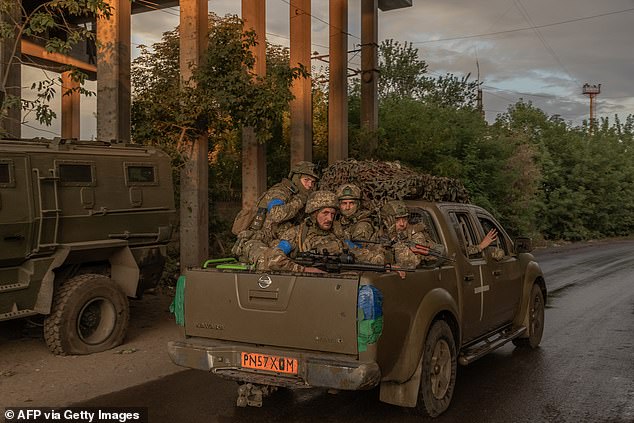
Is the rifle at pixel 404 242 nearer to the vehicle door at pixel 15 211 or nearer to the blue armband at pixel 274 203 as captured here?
the blue armband at pixel 274 203

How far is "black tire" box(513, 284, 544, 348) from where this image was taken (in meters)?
7.48

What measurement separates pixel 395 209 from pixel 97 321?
12.6 feet

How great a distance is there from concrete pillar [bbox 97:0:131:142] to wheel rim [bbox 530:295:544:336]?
6763mm

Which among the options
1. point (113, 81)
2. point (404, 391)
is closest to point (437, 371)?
point (404, 391)

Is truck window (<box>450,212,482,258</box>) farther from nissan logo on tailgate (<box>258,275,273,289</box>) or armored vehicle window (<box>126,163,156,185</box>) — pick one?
armored vehicle window (<box>126,163,156,185</box>)

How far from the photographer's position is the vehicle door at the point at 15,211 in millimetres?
6629

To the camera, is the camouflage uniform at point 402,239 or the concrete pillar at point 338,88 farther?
the concrete pillar at point 338,88

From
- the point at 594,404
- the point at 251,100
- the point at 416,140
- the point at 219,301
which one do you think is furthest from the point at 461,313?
the point at 416,140

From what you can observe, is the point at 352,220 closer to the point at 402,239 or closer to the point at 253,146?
the point at 402,239

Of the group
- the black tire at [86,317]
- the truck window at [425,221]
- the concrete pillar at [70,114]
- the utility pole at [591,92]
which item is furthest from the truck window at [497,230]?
the utility pole at [591,92]

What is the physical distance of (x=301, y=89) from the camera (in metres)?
15.0

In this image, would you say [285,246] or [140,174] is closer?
[285,246]

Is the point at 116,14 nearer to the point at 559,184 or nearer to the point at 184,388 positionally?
the point at 184,388

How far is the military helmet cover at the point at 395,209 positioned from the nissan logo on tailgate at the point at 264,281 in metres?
1.53
